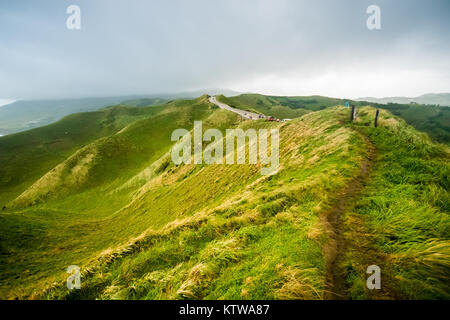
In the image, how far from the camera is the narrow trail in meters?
4.24

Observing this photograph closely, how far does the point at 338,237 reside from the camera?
5.81 metres

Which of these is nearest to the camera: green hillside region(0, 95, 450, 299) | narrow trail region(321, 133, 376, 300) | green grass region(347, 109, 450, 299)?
green grass region(347, 109, 450, 299)

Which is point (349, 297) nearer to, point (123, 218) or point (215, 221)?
point (215, 221)

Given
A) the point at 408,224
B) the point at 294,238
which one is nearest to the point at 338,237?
the point at 294,238

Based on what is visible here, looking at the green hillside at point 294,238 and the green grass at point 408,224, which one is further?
the green hillside at point 294,238

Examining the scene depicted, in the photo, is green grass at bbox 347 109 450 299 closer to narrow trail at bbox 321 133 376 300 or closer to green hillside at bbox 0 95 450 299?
green hillside at bbox 0 95 450 299

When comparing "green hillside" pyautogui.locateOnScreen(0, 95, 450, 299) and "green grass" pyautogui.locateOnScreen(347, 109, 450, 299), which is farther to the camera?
"green hillside" pyautogui.locateOnScreen(0, 95, 450, 299)

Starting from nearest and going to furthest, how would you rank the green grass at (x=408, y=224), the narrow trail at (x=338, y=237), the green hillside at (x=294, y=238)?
the green grass at (x=408, y=224)
the narrow trail at (x=338, y=237)
the green hillside at (x=294, y=238)

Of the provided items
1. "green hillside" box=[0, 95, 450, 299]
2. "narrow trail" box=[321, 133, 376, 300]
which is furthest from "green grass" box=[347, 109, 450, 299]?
"narrow trail" box=[321, 133, 376, 300]

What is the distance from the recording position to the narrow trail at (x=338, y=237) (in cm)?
424

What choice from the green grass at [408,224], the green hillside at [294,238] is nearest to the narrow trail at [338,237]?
the green hillside at [294,238]

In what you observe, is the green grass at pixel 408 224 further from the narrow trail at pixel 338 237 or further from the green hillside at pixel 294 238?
the narrow trail at pixel 338 237
